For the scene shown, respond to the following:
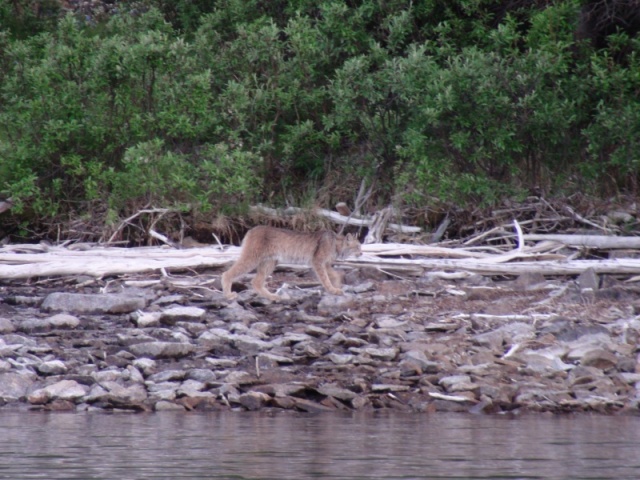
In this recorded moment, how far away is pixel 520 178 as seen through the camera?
1731 centimetres

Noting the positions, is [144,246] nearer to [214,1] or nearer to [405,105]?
[405,105]

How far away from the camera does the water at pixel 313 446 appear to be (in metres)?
6.51

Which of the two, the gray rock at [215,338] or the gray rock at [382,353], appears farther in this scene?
the gray rock at [215,338]

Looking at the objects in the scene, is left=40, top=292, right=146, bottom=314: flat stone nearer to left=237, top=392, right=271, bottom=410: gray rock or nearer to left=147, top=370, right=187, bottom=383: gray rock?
left=147, top=370, right=187, bottom=383: gray rock

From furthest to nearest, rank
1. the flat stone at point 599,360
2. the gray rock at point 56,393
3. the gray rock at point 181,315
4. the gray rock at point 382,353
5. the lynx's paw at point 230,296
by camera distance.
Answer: the lynx's paw at point 230,296 < the gray rock at point 181,315 < the gray rock at point 382,353 < the flat stone at point 599,360 < the gray rock at point 56,393

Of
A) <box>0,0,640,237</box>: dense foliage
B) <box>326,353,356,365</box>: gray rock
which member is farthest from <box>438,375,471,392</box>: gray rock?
<box>0,0,640,237</box>: dense foliage

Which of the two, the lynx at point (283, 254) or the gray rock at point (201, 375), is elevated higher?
the lynx at point (283, 254)

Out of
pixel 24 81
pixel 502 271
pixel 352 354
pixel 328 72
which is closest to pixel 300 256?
pixel 502 271

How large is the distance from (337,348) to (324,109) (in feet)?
29.2

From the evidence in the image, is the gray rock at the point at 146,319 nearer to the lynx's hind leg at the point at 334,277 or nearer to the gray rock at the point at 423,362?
the lynx's hind leg at the point at 334,277

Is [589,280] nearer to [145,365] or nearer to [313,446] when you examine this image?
[145,365]

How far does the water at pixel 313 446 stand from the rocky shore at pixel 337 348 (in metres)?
0.37

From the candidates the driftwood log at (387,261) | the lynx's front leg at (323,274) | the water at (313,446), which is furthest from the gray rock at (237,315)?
the water at (313,446)

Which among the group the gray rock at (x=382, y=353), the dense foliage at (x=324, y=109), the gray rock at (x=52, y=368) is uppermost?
the dense foliage at (x=324, y=109)
